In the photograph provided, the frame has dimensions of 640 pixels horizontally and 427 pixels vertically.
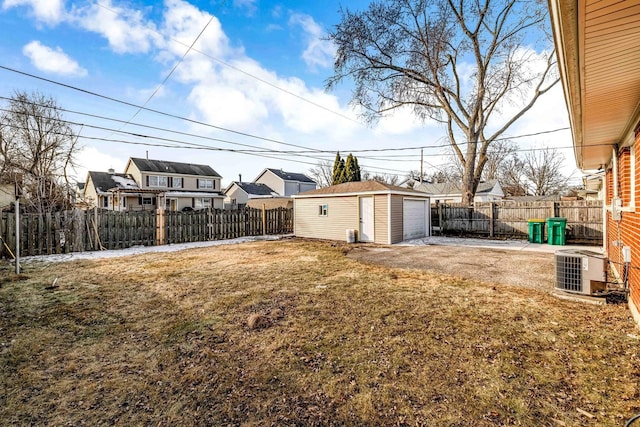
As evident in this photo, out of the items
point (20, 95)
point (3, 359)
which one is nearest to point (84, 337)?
point (3, 359)

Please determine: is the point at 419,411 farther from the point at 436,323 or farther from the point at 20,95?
the point at 20,95

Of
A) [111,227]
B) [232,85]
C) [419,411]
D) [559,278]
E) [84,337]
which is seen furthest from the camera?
[232,85]

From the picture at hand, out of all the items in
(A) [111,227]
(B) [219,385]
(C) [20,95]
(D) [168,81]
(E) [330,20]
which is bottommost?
(B) [219,385]

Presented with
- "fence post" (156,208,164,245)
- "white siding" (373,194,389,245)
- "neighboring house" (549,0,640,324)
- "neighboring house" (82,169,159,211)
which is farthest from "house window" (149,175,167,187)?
"neighboring house" (549,0,640,324)

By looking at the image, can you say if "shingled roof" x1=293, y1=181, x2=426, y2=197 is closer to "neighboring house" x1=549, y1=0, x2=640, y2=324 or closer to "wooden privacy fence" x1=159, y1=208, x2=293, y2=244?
"wooden privacy fence" x1=159, y1=208, x2=293, y2=244

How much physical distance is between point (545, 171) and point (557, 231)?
29576 millimetres

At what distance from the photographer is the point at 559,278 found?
193 inches

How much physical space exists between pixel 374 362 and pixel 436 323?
128 cm

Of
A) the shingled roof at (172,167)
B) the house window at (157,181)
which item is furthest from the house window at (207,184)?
the house window at (157,181)

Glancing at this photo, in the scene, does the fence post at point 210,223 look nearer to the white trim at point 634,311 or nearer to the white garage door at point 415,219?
the white garage door at point 415,219

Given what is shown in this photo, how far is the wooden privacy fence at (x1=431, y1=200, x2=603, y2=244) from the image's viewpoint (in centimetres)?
1202

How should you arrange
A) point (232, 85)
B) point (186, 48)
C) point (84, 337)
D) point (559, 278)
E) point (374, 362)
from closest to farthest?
point (374, 362) < point (84, 337) < point (559, 278) < point (186, 48) < point (232, 85)

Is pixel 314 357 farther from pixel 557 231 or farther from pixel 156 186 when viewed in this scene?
pixel 156 186

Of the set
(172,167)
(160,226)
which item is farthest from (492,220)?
(172,167)
